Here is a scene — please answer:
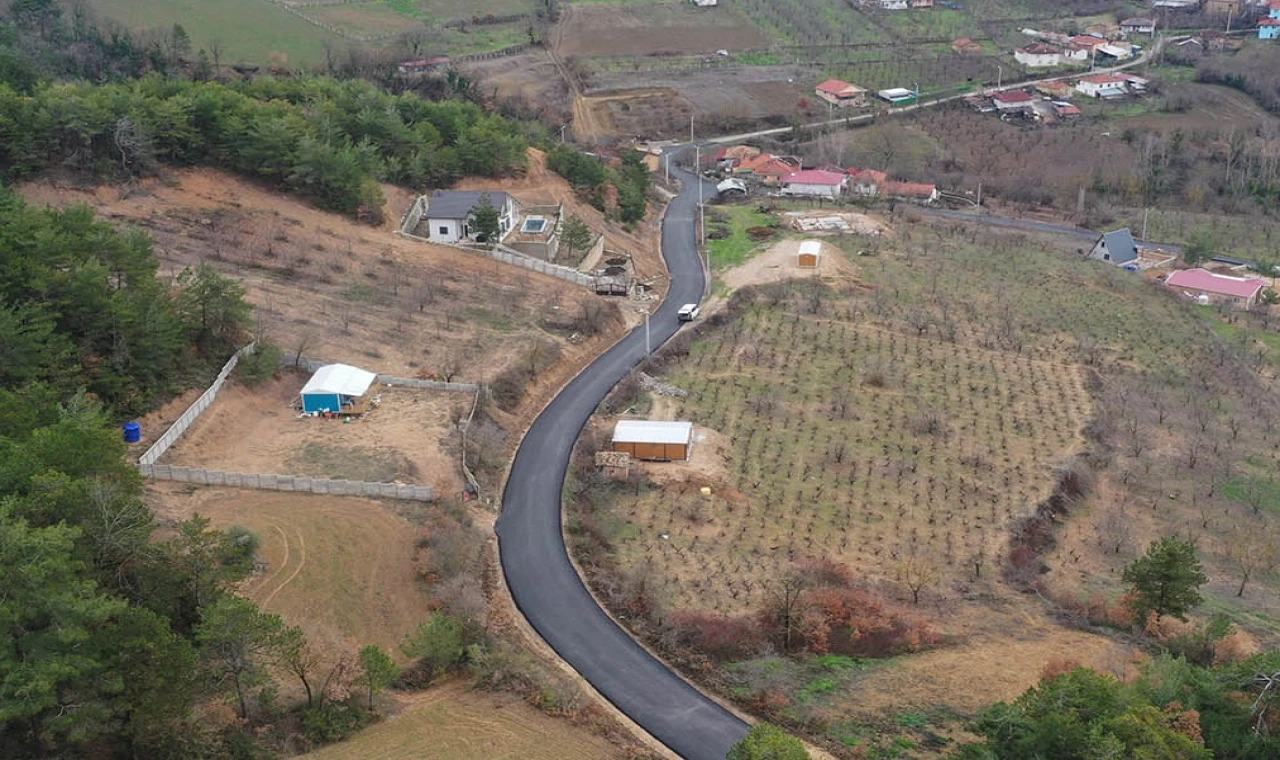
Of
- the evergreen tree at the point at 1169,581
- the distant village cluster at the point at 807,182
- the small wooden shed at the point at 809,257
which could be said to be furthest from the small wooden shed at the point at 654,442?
the distant village cluster at the point at 807,182

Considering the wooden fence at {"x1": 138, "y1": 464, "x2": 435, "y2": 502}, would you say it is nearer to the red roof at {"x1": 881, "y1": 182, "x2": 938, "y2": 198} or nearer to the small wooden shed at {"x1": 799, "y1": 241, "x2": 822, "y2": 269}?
the small wooden shed at {"x1": 799, "y1": 241, "x2": 822, "y2": 269}

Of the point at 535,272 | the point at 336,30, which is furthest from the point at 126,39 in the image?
the point at 535,272

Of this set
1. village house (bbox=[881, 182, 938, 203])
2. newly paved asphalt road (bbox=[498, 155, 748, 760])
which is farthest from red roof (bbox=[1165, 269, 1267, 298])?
newly paved asphalt road (bbox=[498, 155, 748, 760])

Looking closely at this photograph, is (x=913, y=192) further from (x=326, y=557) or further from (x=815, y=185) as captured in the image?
(x=326, y=557)

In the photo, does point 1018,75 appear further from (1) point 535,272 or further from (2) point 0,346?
(2) point 0,346

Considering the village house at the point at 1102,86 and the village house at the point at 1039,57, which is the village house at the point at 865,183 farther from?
the village house at the point at 1039,57

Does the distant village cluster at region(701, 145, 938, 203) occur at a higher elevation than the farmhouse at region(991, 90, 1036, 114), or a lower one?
lower
